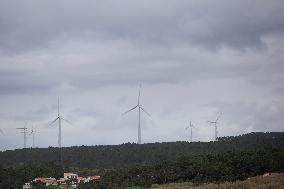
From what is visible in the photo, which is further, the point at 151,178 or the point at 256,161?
the point at 151,178

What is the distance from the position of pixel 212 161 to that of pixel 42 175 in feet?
212

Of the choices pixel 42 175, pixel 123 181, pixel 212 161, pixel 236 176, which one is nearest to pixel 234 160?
pixel 212 161

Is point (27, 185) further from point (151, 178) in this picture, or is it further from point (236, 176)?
point (236, 176)

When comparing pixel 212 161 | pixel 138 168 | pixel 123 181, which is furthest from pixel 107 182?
pixel 212 161

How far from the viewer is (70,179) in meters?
171

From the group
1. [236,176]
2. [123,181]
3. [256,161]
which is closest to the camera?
[236,176]

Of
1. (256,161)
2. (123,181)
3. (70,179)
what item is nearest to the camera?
(256,161)

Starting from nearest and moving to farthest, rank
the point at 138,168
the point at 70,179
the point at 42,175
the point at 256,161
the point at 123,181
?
the point at 256,161, the point at 123,181, the point at 138,168, the point at 70,179, the point at 42,175

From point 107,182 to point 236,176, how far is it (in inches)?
1447

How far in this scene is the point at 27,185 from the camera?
16112cm

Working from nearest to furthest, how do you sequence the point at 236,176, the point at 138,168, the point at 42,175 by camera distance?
the point at 236,176, the point at 138,168, the point at 42,175

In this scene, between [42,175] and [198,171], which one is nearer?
[198,171]

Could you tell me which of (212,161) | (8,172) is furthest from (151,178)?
(8,172)

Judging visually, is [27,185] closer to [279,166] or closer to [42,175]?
[42,175]
